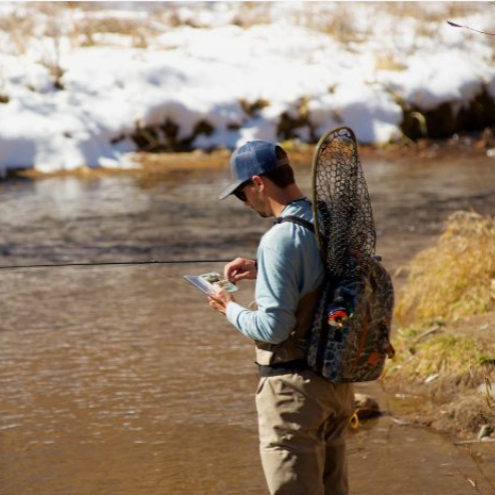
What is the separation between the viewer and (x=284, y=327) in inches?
145

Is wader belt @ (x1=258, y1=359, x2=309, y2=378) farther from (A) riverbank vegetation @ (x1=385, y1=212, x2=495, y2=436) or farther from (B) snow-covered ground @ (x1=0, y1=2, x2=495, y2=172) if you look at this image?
(B) snow-covered ground @ (x1=0, y1=2, x2=495, y2=172)

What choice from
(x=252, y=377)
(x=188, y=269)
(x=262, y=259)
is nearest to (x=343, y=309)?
(x=262, y=259)

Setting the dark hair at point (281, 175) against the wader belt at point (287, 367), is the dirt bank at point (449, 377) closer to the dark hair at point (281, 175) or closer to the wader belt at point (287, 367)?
the wader belt at point (287, 367)

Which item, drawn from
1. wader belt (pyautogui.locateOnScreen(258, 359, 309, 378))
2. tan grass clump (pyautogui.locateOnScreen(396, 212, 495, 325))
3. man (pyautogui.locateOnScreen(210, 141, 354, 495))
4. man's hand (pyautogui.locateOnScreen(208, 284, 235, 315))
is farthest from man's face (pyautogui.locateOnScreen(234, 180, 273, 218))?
tan grass clump (pyautogui.locateOnScreen(396, 212, 495, 325))

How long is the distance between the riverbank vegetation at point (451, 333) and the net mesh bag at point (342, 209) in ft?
5.13

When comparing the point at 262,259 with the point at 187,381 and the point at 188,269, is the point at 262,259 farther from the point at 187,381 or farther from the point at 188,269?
the point at 188,269

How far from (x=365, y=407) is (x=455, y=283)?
5.59 feet

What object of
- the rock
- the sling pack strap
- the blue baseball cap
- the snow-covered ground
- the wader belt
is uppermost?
the blue baseball cap

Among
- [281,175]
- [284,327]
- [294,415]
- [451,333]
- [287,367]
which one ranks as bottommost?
[451,333]

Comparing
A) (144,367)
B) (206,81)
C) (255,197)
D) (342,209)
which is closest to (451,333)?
(144,367)

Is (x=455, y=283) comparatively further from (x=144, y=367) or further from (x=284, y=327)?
(x=284, y=327)

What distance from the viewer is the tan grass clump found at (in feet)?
23.7

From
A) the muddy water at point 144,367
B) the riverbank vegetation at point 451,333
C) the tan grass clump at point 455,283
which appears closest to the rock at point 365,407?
the muddy water at point 144,367

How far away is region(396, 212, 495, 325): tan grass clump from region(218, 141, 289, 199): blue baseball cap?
340 cm
